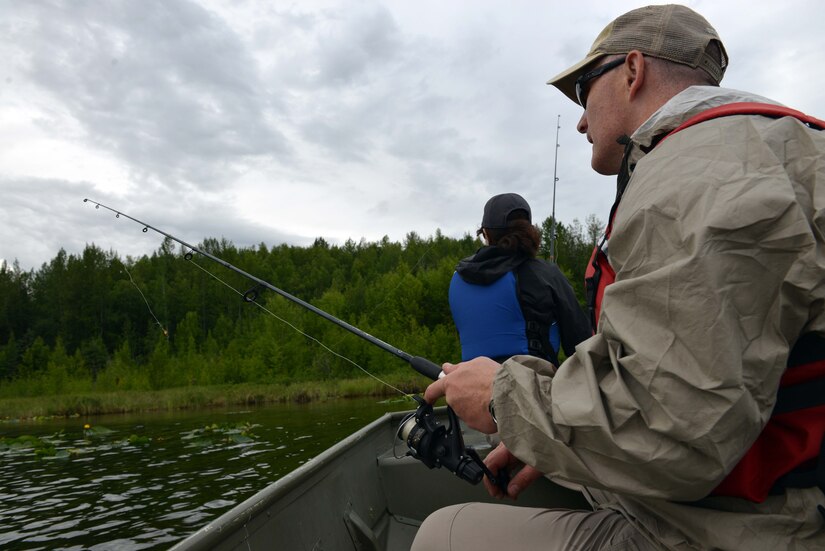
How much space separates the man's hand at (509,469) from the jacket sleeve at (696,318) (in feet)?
3.14

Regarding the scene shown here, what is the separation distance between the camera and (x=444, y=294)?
46.2 meters

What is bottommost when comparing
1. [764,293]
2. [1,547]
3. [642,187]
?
[1,547]

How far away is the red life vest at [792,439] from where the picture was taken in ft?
3.60

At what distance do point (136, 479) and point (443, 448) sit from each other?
9.99 m

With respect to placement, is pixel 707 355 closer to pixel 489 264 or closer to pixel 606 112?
pixel 606 112

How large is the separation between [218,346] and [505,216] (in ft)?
211

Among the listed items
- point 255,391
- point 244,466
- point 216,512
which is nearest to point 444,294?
point 255,391

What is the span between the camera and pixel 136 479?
10297 mm

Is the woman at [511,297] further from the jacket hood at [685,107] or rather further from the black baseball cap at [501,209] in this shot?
the jacket hood at [685,107]

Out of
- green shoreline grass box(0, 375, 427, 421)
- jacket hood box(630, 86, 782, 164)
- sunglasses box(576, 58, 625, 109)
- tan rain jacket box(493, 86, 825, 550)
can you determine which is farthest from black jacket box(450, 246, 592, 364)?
A: green shoreline grass box(0, 375, 427, 421)

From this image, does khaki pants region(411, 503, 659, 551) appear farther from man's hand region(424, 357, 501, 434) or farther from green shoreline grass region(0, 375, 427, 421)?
green shoreline grass region(0, 375, 427, 421)

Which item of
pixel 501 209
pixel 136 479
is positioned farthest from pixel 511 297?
pixel 136 479

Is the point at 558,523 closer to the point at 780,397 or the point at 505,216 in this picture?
the point at 780,397

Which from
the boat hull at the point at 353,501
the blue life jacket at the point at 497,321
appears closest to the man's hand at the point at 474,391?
the boat hull at the point at 353,501
